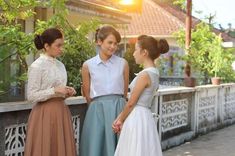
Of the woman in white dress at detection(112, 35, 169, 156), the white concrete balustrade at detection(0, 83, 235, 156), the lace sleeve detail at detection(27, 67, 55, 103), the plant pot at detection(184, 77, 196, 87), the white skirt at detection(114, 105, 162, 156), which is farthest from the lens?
the plant pot at detection(184, 77, 196, 87)

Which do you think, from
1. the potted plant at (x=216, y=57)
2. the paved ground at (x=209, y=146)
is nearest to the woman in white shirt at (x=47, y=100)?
the paved ground at (x=209, y=146)

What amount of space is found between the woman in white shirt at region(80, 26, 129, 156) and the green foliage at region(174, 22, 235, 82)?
727 centimetres

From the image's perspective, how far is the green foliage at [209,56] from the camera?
39.8ft

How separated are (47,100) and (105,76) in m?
0.69

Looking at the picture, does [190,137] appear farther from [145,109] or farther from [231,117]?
[145,109]

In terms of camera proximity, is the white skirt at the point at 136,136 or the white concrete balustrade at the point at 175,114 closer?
the white skirt at the point at 136,136

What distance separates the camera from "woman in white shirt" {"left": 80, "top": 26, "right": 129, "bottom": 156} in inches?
181

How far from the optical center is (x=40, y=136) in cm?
415

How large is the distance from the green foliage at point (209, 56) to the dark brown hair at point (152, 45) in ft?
23.9

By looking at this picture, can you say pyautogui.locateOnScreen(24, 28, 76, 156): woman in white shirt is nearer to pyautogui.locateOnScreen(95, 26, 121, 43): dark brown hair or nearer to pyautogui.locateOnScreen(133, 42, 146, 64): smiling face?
pyautogui.locateOnScreen(95, 26, 121, 43): dark brown hair

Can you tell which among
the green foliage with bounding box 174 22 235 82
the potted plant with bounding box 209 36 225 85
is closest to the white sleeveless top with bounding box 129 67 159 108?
the green foliage with bounding box 174 22 235 82

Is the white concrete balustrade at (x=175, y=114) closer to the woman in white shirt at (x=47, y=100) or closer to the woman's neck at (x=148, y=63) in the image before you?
the woman in white shirt at (x=47, y=100)

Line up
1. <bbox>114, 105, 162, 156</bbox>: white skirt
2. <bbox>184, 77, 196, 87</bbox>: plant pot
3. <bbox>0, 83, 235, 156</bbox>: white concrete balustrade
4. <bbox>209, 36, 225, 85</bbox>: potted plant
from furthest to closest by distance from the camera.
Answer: <bbox>209, 36, 225, 85</bbox>: potted plant, <bbox>184, 77, 196, 87</bbox>: plant pot, <bbox>0, 83, 235, 156</bbox>: white concrete balustrade, <bbox>114, 105, 162, 156</bbox>: white skirt

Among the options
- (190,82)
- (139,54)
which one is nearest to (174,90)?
(190,82)
